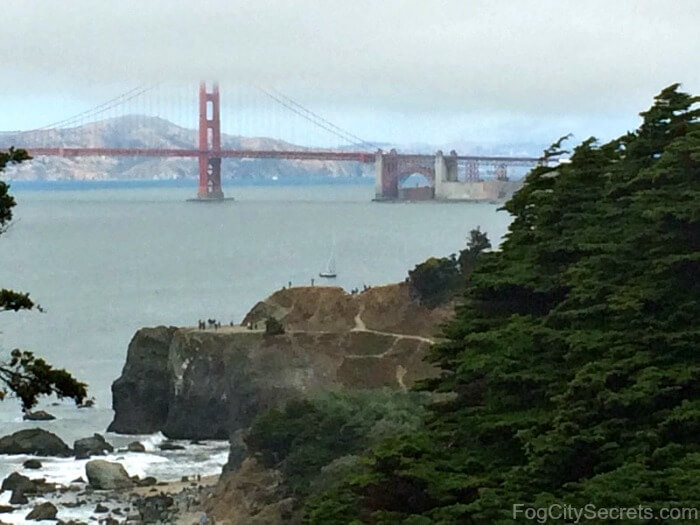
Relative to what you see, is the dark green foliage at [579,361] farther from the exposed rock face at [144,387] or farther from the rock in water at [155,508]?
the exposed rock face at [144,387]

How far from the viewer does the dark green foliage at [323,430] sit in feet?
52.4

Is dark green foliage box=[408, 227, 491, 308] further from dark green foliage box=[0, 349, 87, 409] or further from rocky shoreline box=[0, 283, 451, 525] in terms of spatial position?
dark green foliage box=[0, 349, 87, 409]

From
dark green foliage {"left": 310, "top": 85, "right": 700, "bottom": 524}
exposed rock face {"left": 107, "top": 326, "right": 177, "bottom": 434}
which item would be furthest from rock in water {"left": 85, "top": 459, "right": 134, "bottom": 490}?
dark green foliage {"left": 310, "top": 85, "right": 700, "bottom": 524}

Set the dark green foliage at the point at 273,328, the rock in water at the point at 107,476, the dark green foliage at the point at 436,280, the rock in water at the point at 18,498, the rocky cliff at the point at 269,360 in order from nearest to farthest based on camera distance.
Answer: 1. the rock in water at the point at 18,498
2. the rock in water at the point at 107,476
3. the rocky cliff at the point at 269,360
4. the dark green foliage at the point at 273,328
5. the dark green foliage at the point at 436,280

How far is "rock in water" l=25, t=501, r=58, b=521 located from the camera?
1778 cm

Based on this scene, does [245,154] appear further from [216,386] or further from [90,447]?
[90,447]

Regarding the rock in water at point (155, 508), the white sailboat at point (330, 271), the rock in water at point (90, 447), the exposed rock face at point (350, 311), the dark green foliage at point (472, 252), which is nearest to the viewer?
the rock in water at point (155, 508)

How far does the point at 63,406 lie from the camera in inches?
1118

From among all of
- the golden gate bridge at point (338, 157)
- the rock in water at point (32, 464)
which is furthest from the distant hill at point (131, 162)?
the rock in water at point (32, 464)

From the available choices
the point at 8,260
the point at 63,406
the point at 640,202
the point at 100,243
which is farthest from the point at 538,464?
the point at 100,243

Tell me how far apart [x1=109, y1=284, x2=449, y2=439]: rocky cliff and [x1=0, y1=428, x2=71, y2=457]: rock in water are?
7.72 ft

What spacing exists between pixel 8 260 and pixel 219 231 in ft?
45.8

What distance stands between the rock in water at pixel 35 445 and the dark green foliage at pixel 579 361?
13.1 metres

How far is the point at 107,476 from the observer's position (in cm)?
2031
